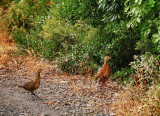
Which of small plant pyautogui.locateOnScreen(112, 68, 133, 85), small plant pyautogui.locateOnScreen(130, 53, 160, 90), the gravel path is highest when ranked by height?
small plant pyautogui.locateOnScreen(130, 53, 160, 90)

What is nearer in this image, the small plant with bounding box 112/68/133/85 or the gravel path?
the gravel path

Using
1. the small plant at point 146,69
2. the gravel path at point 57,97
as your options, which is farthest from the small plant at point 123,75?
the small plant at point 146,69

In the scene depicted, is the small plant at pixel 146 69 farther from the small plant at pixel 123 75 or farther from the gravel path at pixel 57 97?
the small plant at pixel 123 75

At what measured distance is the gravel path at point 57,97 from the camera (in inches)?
153

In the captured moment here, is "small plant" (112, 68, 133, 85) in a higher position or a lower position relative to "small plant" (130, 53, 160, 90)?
lower

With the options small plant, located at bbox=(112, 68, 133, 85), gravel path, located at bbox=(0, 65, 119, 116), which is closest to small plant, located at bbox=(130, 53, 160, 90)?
gravel path, located at bbox=(0, 65, 119, 116)

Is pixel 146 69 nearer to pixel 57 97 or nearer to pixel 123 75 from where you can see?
pixel 57 97

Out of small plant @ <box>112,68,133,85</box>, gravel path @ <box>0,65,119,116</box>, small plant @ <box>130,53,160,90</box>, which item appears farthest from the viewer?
small plant @ <box>112,68,133,85</box>

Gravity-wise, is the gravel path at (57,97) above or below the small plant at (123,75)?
below

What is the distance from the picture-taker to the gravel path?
3885mm

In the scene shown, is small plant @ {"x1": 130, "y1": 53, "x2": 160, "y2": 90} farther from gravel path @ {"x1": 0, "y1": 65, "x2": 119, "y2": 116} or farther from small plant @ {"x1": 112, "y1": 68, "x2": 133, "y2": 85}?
small plant @ {"x1": 112, "y1": 68, "x2": 133, "y2": 85}

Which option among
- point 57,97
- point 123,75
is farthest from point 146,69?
point 123,75

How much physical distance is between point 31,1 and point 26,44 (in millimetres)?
2901

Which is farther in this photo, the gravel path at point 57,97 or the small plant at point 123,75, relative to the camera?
the small plant at point 123,75
